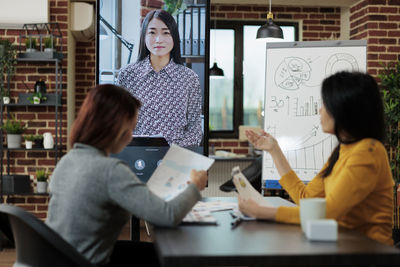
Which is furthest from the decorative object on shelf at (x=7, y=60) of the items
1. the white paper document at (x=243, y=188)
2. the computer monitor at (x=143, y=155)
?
the white paper document at (x=243, y=188)

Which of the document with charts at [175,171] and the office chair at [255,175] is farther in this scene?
the office chair at [255,175]

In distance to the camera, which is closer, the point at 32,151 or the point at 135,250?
the point at 135,250

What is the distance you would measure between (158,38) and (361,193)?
2035 millimetres

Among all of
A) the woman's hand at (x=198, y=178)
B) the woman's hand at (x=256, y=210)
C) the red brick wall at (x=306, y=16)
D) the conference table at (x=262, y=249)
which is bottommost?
the conference table at (x=262, y=249)

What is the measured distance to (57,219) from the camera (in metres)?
1.57

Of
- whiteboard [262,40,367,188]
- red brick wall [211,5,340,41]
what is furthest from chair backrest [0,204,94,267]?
red brick wall [211,5,340,41]

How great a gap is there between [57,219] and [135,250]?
17.2 inches

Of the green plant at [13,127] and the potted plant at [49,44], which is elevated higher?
the potted plant at [49,44]

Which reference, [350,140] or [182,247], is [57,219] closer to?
[182,247]

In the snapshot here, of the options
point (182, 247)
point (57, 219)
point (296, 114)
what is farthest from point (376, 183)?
point (296, 114)

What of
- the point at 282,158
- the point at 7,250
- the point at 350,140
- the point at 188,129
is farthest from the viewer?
the point at 7,250

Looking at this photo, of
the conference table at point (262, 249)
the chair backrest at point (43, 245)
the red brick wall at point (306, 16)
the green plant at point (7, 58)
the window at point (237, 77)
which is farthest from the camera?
the window at point (237, 77)

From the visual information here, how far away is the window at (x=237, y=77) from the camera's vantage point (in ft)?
21.9

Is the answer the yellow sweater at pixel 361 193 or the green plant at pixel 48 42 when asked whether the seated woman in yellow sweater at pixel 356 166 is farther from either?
the green plant at pixel 48 42
